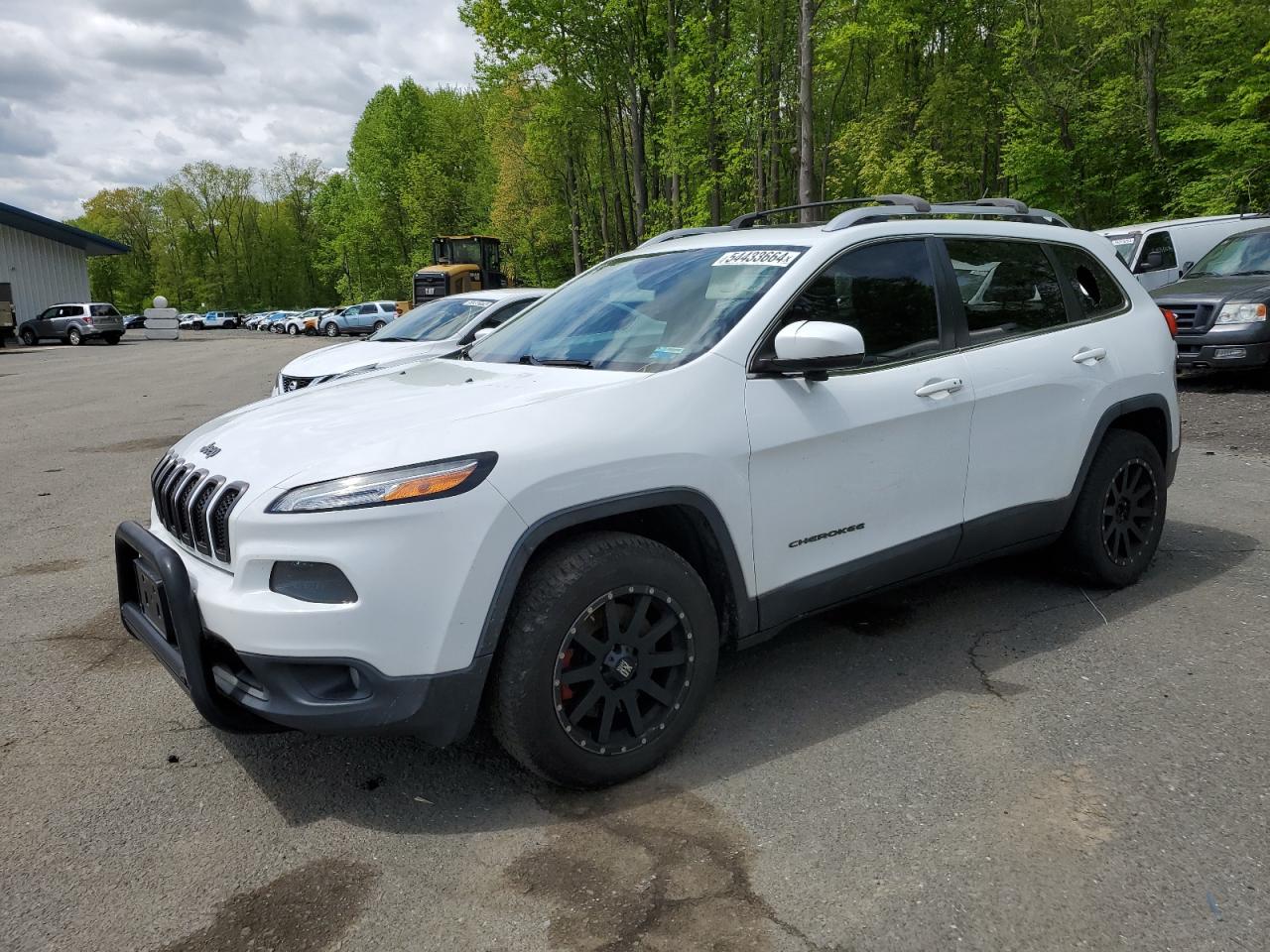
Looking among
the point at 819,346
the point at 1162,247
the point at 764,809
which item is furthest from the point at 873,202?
the point at 1162,247

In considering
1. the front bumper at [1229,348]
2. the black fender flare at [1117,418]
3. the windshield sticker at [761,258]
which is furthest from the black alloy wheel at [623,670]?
the front bumper at [1229,348]

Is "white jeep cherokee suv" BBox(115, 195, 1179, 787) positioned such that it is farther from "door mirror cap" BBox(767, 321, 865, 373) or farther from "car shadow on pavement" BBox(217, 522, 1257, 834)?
"car shadow on pavement" BBox(217, 522, 1257, 834)

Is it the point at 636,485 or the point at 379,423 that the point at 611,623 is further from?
the point at 379,423

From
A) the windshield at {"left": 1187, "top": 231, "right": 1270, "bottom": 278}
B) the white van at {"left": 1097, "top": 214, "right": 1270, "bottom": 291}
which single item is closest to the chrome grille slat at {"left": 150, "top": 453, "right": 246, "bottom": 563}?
the windshield at {"left": 1187, "top": 231, "right": 1270, "bottom": 278}

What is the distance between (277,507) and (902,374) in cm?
229

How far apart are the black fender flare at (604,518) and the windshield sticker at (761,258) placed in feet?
3.33

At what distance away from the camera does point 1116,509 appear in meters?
4.54

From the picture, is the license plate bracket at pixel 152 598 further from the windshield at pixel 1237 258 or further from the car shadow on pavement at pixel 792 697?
the windshield at pixel 1237 258

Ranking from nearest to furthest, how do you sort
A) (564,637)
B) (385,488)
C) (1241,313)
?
(385,488), (564,637), (1241,313)

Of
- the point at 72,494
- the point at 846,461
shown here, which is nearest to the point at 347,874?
the point at 846,461

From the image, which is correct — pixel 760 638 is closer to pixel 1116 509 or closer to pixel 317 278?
pixel 1116 509

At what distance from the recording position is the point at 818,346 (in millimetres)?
3105

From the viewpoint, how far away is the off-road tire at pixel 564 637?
2.74m

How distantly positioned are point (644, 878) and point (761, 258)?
2.21 m
